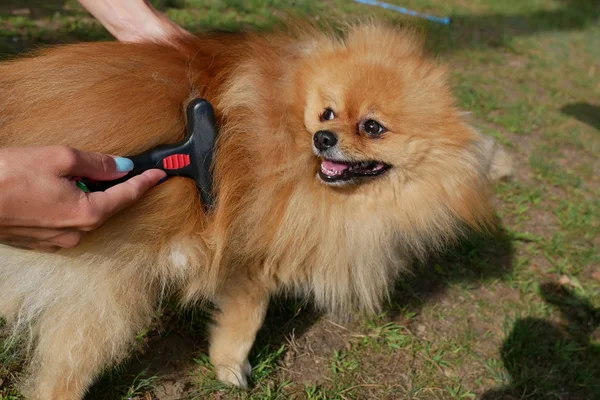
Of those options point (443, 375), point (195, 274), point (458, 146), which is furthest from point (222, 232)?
point (443, 375)

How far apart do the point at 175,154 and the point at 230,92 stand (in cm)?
30

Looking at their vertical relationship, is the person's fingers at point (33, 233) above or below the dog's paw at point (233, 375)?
above

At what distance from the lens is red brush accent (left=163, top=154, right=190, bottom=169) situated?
1544mm

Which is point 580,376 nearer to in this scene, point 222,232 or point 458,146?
point 458,146

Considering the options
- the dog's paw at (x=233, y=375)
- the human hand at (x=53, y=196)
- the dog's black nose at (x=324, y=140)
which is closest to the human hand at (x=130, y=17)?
the dog's black nose at (x=324, y=140)

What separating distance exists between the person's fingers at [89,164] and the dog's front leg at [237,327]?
69 centimetres

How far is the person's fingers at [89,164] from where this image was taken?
50.6 inches

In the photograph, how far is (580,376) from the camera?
2.35 meters

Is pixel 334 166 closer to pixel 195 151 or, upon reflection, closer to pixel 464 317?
pixel 195 151

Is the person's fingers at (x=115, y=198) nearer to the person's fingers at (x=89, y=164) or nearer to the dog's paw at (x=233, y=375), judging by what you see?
the person's fingers at (x=89, y=164)

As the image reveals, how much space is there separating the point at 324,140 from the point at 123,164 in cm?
66

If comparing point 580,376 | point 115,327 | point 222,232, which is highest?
point 222,232

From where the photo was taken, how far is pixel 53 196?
1.28 metres

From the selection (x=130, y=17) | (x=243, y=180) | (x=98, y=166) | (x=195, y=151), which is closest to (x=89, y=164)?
(x=98, y=166)
